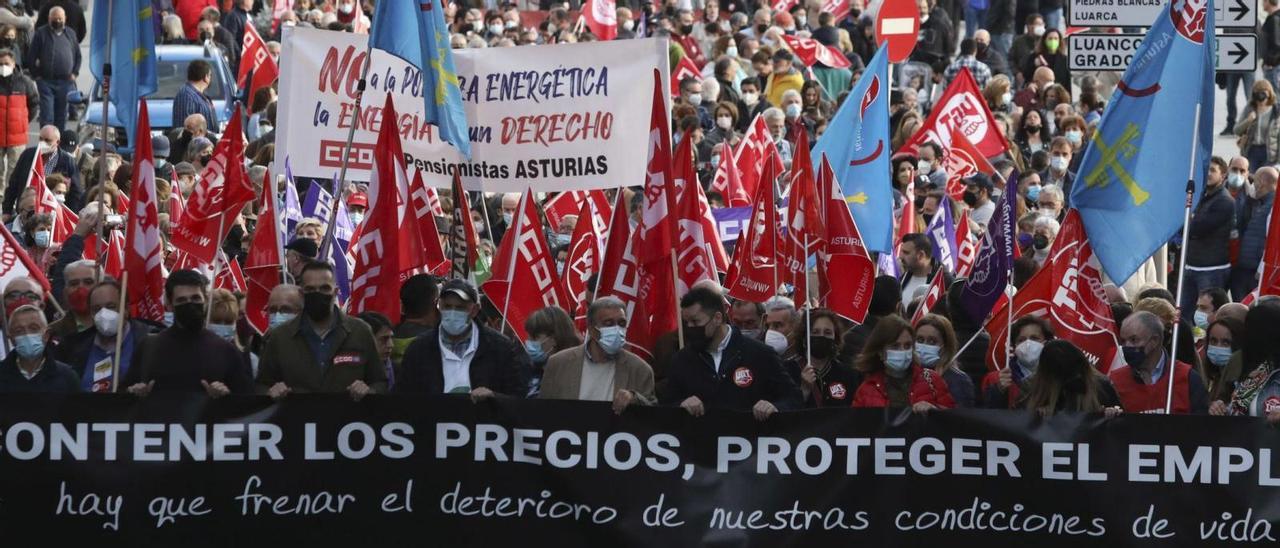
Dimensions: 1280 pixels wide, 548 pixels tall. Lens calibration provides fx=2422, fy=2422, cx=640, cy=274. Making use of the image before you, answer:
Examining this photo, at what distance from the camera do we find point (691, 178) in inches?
503

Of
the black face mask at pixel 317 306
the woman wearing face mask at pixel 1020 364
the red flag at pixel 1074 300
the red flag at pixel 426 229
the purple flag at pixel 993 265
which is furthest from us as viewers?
the red flag at pixel 426 229

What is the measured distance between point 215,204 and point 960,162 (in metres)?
7.47

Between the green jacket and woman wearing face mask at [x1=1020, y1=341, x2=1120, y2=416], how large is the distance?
2786 millimetres

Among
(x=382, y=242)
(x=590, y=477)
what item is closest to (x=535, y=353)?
(x=382, y=242)

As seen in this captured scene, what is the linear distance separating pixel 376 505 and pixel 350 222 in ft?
20.3

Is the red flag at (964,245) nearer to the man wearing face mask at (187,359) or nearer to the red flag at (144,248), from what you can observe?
the red flag at (144,248)

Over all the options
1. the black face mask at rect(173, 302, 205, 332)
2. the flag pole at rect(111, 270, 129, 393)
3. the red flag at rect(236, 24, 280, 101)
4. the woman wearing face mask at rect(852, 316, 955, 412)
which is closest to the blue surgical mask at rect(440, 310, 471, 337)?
the black face mask at rect(173, 302, 205, 332)

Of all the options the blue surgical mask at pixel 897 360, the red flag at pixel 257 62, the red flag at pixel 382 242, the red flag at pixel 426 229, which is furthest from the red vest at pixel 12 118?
the blue surgical mask at pixel 897 360

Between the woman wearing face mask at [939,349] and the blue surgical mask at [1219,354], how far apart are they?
1.09 m

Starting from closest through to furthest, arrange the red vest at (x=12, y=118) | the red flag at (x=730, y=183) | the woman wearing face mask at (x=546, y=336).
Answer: the woman wearing face mask at (x=546, y=336) < the red flag at (x=730, y=183) < the red vest at (x=12, y=118)

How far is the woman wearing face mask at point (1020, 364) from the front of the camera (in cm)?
1052

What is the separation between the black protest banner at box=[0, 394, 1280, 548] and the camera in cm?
984

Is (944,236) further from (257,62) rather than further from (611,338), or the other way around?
(257,62)

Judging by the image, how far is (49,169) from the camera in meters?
19.2
